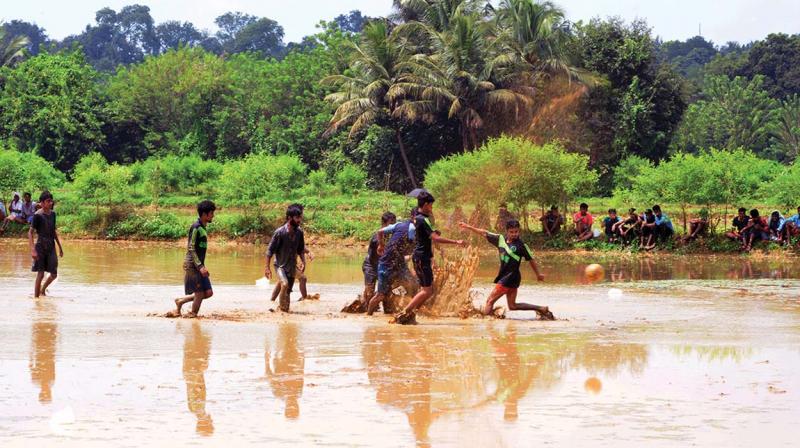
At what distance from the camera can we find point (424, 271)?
14.1m

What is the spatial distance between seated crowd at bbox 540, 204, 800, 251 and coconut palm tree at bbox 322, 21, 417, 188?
1691cm

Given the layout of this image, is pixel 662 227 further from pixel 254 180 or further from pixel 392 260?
pixel 392 260

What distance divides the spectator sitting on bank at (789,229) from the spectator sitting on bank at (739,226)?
3.04ft

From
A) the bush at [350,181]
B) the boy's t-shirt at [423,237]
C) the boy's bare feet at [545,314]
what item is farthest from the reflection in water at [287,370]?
the bush at [350,181]

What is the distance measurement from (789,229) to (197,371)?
20.3 metres

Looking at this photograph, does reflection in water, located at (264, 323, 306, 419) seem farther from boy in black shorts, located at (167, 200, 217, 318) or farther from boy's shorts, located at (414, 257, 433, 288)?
boy's shorts, located at (414, 257, 433, 288)

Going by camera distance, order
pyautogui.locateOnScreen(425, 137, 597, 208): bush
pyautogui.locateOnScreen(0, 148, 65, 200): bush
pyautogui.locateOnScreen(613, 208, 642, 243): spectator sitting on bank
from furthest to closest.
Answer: pyautogui.locateOnScreen(0, 148, 65, 200): bush → pyautogui.locateOnScreen(425, 137, 597, 208): bush → pyautogui.locateOnScreen(613, 208, 642, 243): spectator sitting on bank

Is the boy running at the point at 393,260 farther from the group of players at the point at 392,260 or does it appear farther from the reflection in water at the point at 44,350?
the reflection in water at the point at 44,350

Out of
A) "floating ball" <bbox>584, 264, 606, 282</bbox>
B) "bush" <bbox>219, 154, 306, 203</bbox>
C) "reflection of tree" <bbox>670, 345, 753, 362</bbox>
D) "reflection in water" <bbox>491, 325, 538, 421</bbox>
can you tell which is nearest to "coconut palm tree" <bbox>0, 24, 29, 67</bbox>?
"bush" <bbox>219, 154, 306, 203</bbox>

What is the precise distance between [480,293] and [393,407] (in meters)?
9.87

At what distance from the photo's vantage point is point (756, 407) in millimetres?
9492

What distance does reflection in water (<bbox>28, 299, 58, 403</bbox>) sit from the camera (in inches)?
393

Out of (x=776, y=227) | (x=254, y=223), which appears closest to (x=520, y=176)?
(x=776, y=227)

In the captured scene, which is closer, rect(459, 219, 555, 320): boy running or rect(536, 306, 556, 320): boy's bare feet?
rect(459, 219, 555, 320): boy running
